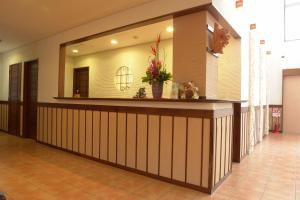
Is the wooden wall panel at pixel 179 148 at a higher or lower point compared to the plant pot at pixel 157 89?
lower

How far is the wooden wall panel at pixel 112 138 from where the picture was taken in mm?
3561

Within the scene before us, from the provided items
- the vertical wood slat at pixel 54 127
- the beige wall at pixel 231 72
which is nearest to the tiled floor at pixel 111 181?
the vertical wood slat at pixel 54 127

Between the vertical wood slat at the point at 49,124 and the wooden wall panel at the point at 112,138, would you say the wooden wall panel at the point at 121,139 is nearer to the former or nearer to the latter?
the wooden wall panel at the point at 112,138

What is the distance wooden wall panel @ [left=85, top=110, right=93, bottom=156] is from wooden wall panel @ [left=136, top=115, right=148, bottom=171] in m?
1.16

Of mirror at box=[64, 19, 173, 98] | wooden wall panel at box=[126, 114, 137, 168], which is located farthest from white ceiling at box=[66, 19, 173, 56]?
wooden wall panel at box=[126, 114, 137, 168]

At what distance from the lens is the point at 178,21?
10.2 ft

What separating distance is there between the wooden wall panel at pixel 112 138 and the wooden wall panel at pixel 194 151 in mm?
1320

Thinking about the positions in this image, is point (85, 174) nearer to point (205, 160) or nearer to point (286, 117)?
point (205, 160)

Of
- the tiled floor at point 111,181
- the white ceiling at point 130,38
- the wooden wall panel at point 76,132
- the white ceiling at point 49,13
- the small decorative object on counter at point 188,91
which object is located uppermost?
the white ceiling at point 49,13

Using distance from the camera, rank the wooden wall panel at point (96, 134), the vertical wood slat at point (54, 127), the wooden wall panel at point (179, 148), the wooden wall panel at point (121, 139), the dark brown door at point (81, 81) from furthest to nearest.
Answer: the dark brown door at point (81, 81), the vertical wood slat at point (54, 127), the wooden wall panel at point (96, 134), the wooden wall panel at point (121, 139), the wooden wall panel at point (179, 148)

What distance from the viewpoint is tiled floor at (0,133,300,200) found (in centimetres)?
253

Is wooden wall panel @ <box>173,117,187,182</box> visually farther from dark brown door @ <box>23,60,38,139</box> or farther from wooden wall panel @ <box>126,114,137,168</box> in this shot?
dark brown door @ <box>23,60,38,139</box>

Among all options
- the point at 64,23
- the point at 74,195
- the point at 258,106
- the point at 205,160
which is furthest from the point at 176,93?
the point at 258,106

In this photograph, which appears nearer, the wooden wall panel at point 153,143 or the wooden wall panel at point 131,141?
the wooden wall panel at point 153,143
